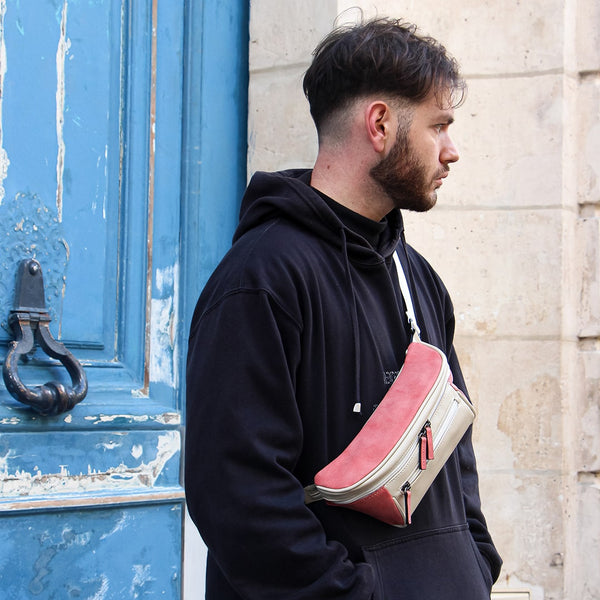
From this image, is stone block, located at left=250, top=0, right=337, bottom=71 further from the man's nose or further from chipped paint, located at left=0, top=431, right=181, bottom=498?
chipped paint, located at left=0, top=431, right=181, bottom=498

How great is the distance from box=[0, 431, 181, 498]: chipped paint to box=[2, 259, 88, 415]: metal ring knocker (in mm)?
159

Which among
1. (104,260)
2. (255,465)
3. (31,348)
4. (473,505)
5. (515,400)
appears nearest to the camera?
(255,465)

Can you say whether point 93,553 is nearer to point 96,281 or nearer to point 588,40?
point 96,281

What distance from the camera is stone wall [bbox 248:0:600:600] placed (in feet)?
9.09

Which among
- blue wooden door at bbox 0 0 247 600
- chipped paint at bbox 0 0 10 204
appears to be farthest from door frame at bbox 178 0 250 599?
chipped paint at bbox 0 0 10 204

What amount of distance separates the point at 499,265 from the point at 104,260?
3.94 ft

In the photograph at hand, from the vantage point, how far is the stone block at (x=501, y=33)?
9.45 ft

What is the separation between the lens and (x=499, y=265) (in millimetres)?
2844

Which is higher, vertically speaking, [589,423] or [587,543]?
[589,423]

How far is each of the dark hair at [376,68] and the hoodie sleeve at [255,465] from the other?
0.53 meters

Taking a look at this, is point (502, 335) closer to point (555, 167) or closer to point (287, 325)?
point (555, 167)

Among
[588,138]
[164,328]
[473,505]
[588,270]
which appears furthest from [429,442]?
[588,138]

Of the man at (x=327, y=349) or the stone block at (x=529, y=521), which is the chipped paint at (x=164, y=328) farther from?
the stone block at (x=529, y=521)

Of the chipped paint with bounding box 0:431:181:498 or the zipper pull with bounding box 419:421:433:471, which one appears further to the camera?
the chipped paint with bounding box 0:431:181:498
